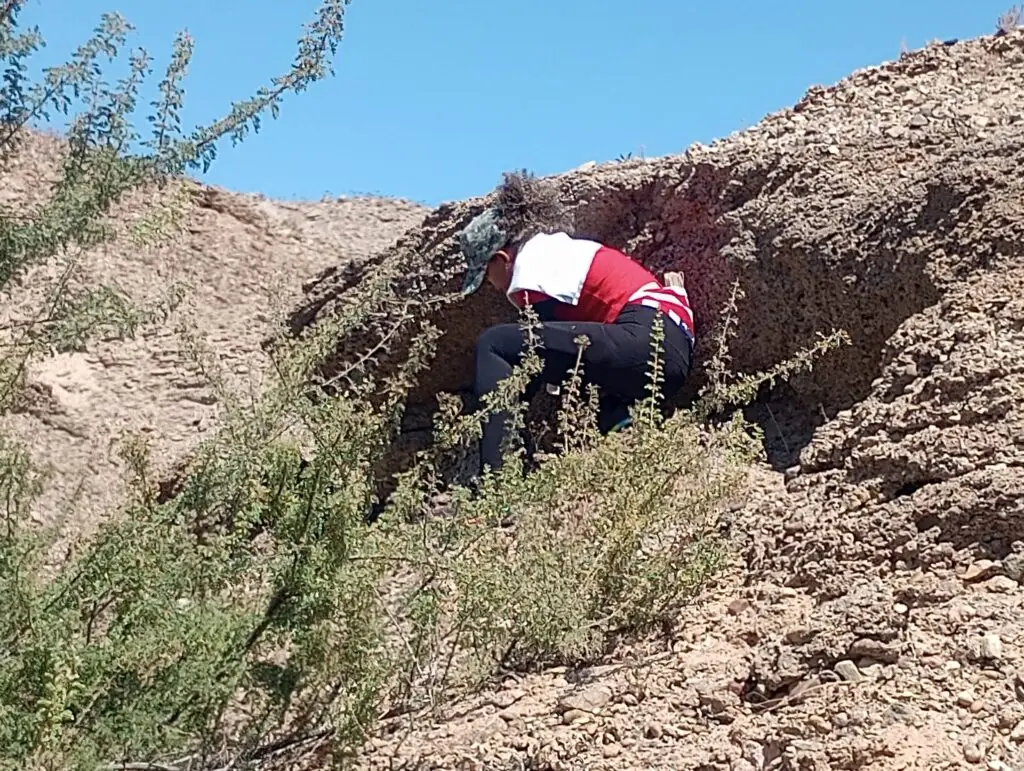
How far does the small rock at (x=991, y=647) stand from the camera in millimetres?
2783

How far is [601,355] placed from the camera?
4.57 meters

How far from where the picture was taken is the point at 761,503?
400 centimetres

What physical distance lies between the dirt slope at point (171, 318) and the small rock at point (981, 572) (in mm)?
2854

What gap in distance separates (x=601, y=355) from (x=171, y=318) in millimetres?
3205

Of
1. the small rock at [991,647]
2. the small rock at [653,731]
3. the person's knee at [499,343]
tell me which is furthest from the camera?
the person's knee at [499,343]

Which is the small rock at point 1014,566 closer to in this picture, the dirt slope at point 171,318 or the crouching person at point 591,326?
the crouching person at point 591,326

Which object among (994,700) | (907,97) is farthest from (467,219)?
(994,700)

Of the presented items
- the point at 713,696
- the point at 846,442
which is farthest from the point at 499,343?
the point at 713,696

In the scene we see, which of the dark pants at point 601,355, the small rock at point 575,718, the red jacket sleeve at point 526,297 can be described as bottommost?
the small rock at point 575,718

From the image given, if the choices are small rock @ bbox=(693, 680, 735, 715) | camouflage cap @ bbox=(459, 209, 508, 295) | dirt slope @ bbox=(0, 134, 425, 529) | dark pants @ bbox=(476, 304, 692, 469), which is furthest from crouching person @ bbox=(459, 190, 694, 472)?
small rock @ bbox=(693, 680, 735, 715)

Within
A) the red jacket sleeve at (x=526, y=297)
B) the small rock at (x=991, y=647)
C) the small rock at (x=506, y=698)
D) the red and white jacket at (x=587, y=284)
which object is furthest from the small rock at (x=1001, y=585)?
the red jacket sleeve at (x=526, y=297)

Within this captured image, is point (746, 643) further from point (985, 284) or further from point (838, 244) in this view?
point (838, 244)

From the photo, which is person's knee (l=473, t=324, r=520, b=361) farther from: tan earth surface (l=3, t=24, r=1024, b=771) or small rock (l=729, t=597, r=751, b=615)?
small rock (l=729, t=597, r=751, b=615)

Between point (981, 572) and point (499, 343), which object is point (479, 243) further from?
point (981, 572)
